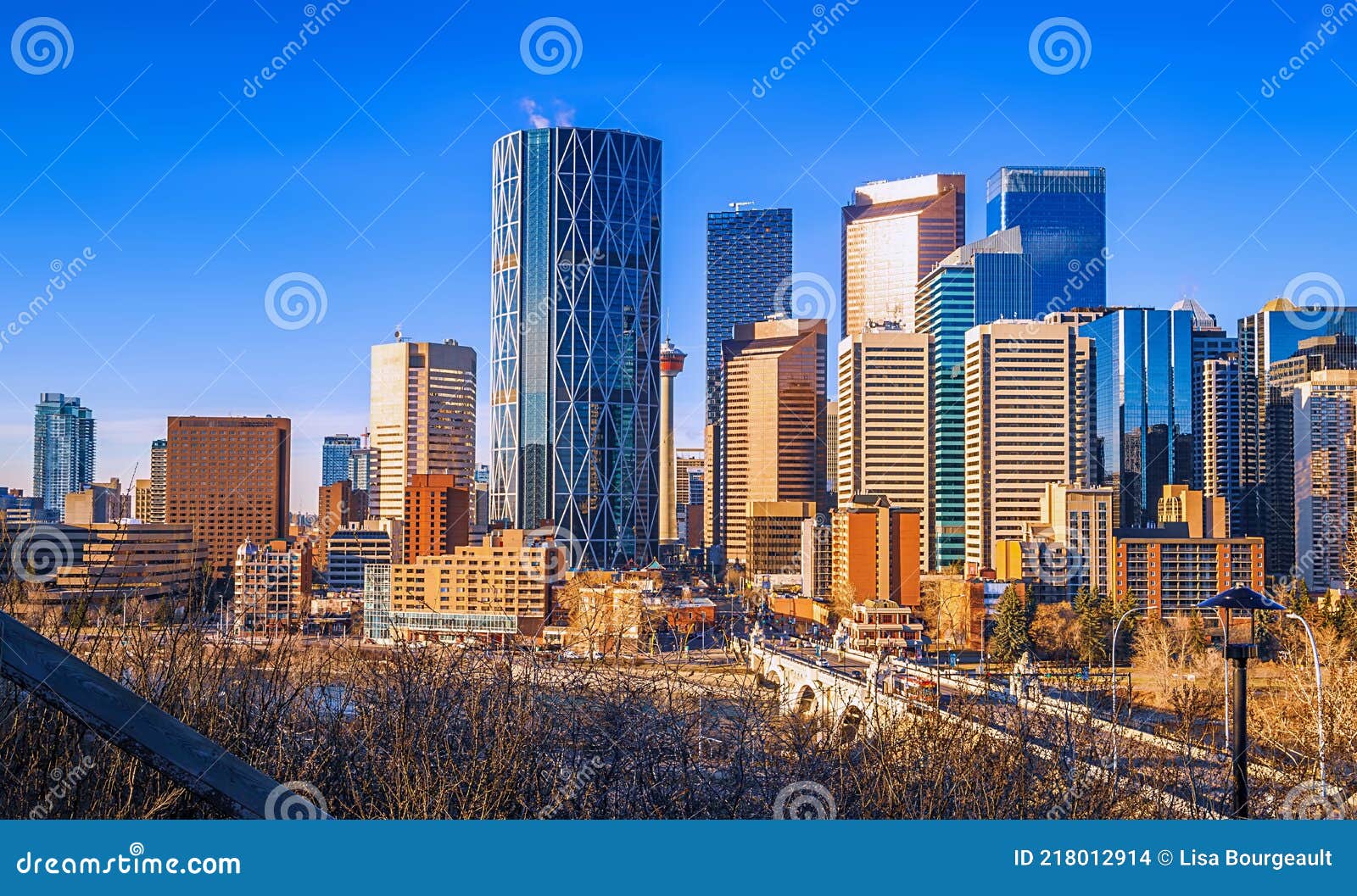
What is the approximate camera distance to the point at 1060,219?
8256 centimetres

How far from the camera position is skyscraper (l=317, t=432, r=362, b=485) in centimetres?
7069

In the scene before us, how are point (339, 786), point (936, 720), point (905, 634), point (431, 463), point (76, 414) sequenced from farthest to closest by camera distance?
point (431, 463) < point (905, 634) < point (76, 414) < point (936, 720) < point (339, 786)

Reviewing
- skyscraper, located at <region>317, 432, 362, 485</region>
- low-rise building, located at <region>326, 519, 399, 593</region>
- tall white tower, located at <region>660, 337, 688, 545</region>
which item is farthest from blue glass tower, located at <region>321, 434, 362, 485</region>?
low-rise building, located at <region>326, 519, 399, 593</region>

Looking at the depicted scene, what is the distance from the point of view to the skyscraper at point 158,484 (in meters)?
28.0

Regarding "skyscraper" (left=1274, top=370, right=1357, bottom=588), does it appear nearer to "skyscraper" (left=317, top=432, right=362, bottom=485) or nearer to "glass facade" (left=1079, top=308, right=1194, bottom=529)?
"glass facade" (left=1079, top=308, right=1194, bottom=529)

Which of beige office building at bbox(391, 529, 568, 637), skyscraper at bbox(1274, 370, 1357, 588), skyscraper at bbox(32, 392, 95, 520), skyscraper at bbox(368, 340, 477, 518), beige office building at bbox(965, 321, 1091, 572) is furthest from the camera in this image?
skyscraper at bbox(368, 340, 477, 518)

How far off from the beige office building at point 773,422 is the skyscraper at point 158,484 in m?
31.6

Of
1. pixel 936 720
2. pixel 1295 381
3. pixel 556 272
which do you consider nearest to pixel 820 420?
pixel 556 272

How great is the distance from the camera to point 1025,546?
31.7 metres

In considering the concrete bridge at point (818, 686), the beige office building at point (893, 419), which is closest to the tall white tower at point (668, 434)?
the beige office building at point (893, 419)

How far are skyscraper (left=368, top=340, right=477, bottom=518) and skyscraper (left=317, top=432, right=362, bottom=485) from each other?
7729mm

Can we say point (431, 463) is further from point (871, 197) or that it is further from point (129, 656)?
point (129, 656)

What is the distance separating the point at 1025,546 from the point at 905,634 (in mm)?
7277

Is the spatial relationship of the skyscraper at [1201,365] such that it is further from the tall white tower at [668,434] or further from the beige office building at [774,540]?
the tall white tower at [668,434]
